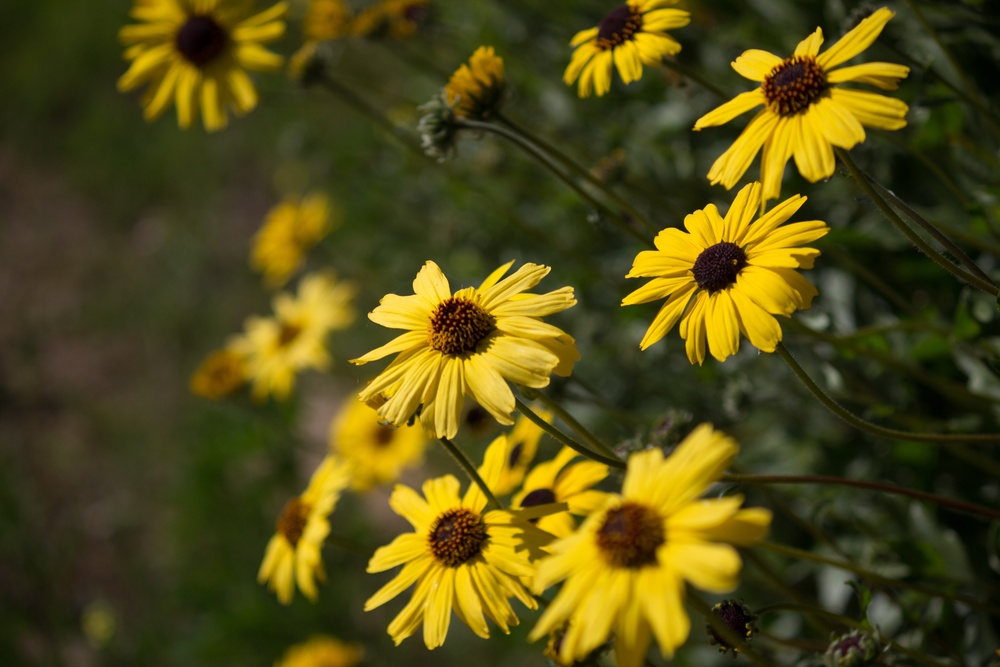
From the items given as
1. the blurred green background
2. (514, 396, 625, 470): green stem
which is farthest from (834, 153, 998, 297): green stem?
(514, 396, 625, 470): green stem

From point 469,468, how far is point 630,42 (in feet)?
2.97

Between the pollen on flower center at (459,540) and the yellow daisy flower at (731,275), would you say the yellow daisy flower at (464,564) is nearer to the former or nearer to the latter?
the pollen on flower center at (459,540)


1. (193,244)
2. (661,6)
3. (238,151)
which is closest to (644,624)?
(661,6)

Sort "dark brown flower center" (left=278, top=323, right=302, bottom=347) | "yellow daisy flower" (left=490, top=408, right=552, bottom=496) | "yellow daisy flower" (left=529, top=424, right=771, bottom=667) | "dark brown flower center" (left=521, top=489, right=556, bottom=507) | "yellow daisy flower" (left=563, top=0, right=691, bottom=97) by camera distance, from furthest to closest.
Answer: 1. "dark brown flower center" (left=278, top=323, right=302, bottom=347)
2. "yellow daisy flower" (left=490, top=408, right=552, bottom=496)
3. "yellow daisy flower" (left=563, top=0, right=691, bottom=97)
4. "dark brown flower center" (left=521, top=489, right=556, bottom=507)
5. "yellow daisy flower" (left=529, top=424, right=771, bottom=667)

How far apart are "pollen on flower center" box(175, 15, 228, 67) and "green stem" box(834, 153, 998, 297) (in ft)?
6.46

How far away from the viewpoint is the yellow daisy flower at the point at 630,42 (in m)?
1.61

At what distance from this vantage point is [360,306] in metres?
4.80

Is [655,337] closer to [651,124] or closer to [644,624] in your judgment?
[644,624]

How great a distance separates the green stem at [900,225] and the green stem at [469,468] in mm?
711

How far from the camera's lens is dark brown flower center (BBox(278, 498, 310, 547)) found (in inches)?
73.5

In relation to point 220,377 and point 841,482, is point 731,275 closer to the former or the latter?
point 841,482

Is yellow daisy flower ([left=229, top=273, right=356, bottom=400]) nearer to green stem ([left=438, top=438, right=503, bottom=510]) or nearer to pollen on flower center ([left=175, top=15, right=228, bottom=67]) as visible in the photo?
pollen on flower center ([left=175, top=15, right=228, bottom=67])

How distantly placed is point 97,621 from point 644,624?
325 cm

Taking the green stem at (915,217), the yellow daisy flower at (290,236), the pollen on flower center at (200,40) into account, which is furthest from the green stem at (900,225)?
the yellow daisy flower at (290,236)
